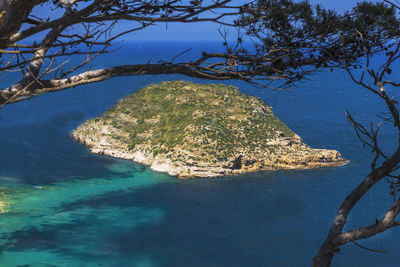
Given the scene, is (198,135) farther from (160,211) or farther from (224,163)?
(160,211)

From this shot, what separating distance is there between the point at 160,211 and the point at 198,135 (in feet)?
58.0

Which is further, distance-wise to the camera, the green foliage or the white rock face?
the green foliage

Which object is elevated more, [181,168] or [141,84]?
[141,84]

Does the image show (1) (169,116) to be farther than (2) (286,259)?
Yes

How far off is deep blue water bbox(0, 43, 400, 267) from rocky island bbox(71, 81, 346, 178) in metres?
2.48

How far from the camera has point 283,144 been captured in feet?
291

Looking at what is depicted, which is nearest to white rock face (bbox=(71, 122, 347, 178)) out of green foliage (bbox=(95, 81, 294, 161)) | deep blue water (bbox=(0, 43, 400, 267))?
deep blue water (bbox=(0, 43, 400, 267))

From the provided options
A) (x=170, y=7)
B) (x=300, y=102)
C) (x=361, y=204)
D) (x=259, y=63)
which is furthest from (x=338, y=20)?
(x=300, y=102)

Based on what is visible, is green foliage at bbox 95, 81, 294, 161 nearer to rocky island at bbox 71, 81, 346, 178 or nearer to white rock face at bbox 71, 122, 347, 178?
rocky island at bbox 71, 81, 346, 178

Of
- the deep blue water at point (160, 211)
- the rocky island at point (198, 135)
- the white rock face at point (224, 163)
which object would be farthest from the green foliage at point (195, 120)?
the deep blue water at point (160, 211)

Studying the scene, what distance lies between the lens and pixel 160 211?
75938 millimetres

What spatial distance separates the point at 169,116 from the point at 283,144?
2524cm

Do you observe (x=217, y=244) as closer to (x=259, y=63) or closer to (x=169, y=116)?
(x=169, y=116)

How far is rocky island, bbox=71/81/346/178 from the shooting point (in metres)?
83.8
